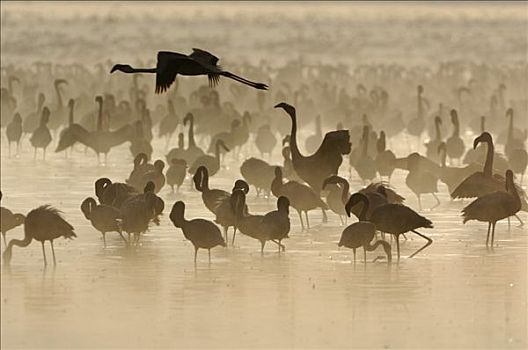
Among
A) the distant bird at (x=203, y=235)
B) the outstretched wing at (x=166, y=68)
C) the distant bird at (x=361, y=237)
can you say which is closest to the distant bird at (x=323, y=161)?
the distant bird at (x=361, y=237)

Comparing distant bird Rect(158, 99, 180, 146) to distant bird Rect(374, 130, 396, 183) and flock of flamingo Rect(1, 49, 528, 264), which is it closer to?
flock of flamingo Rect(1, 49, 528, 264)

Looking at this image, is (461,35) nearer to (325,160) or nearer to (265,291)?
(325,160)

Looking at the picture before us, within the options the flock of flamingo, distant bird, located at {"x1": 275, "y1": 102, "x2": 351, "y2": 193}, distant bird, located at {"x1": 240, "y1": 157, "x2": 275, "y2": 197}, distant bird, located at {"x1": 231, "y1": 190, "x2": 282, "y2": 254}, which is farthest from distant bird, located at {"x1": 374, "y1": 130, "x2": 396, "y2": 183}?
distant bird, located at {"x1": 231, "y1": 190, "x2": 282, "y2": 254}

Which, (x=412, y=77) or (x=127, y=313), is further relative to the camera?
(x=412, y=77)

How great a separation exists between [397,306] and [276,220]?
6.25 ft

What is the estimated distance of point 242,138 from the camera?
64.9 feet

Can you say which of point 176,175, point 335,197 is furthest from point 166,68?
point 176,175

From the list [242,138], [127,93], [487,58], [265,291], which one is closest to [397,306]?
[265,291]

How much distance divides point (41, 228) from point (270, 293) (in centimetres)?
193

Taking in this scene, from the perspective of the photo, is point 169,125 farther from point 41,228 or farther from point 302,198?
point 41,228

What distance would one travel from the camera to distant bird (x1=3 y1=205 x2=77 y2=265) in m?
12.4

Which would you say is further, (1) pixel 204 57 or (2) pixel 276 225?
(2) pixel 276 225

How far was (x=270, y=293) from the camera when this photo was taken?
11352mm

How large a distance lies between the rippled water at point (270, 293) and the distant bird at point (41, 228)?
153 millimetres
